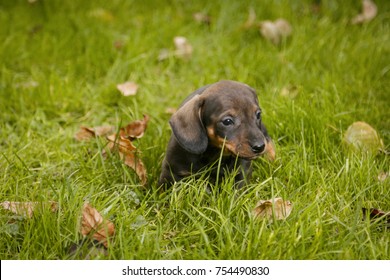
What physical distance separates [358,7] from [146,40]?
221cm

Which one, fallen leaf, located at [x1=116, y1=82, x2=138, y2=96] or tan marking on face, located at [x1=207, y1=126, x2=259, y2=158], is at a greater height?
tan marking on face, located at [x1=207, y1=126, x2=259, y2=158]

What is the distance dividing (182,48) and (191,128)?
6.58ft

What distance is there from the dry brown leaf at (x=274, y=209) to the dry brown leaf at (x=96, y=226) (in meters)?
0.77

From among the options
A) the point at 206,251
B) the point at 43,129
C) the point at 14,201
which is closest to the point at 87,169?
the point at 14,201

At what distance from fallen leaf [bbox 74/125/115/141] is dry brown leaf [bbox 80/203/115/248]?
116cm

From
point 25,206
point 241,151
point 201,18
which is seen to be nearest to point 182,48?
point 201,18

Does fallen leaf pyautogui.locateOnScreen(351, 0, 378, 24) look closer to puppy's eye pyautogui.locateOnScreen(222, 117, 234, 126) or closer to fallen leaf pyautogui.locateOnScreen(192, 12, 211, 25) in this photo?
fallen leaf pyautogui.locateOnScreen(192, 12, 211, 25)

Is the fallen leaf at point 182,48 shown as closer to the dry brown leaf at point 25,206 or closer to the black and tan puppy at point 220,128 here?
the black and tan puppy at point 220,128

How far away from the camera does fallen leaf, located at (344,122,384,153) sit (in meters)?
3.78

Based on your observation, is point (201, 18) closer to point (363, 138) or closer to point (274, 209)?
point (363, 138)

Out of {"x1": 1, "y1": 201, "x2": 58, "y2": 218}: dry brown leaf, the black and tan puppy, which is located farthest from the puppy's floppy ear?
{"x1": 1, "y1": 201, "x2": 58, "y2": 218}: dry brown leaf

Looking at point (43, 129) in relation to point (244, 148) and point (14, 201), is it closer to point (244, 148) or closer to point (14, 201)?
point (14, 201)

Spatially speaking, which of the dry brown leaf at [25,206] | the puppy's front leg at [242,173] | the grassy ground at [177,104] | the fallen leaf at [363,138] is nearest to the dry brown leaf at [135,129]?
the grassy ground at [177,104]

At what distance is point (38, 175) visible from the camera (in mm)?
3686
